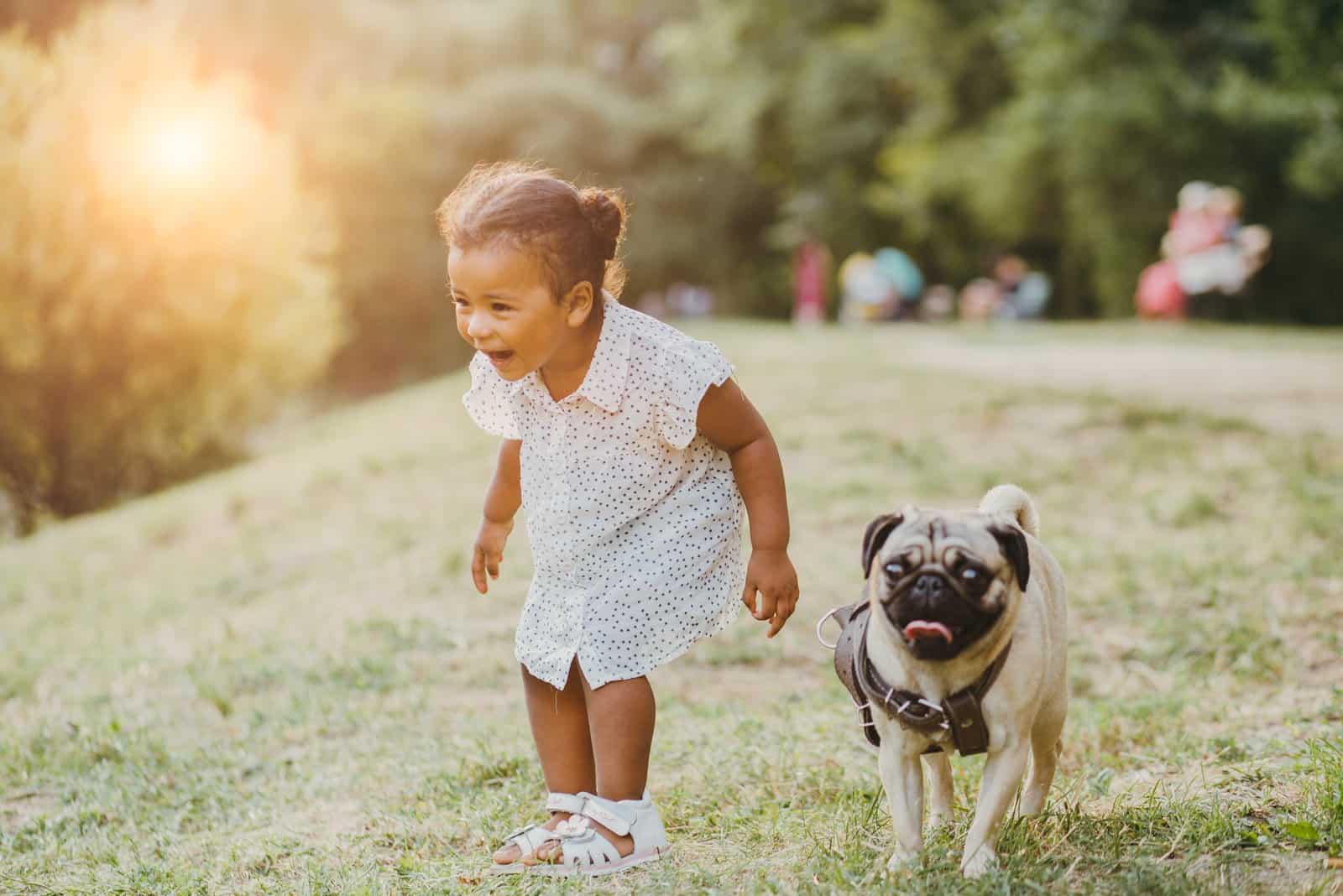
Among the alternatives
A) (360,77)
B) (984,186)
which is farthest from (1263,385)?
(360,77)

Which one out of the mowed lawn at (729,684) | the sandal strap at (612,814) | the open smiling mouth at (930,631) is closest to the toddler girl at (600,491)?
the sandal strap at (612,814)

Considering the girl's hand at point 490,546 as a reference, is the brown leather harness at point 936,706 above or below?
below

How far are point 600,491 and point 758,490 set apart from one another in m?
0.37

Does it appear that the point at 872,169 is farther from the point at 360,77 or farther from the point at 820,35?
the point at 360,77

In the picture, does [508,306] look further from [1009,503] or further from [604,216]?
[1009,503]

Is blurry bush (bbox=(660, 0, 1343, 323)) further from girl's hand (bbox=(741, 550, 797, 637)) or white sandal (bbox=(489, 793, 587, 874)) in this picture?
white sandal (bbox=(489, 793, 587, 874))

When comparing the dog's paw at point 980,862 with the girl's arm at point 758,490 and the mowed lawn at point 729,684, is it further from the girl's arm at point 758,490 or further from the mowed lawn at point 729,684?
the girl's arm at point 758,490

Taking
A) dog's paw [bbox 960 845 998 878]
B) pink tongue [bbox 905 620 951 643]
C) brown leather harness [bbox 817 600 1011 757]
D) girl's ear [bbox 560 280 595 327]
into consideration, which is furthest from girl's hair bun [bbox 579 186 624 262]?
dog's paw [bbox 960 845 998 878]

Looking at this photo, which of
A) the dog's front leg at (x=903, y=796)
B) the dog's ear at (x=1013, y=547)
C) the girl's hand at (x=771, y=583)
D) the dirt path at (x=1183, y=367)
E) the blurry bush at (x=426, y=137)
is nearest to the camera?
the dog's ear at (x=1013, y=547)

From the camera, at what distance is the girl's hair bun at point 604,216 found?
3336mm

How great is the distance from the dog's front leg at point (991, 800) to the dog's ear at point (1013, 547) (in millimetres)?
349

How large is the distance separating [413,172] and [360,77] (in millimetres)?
3418

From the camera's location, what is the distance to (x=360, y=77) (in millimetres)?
37031

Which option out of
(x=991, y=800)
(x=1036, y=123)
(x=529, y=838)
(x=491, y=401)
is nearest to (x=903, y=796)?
(x=991, y=800)
